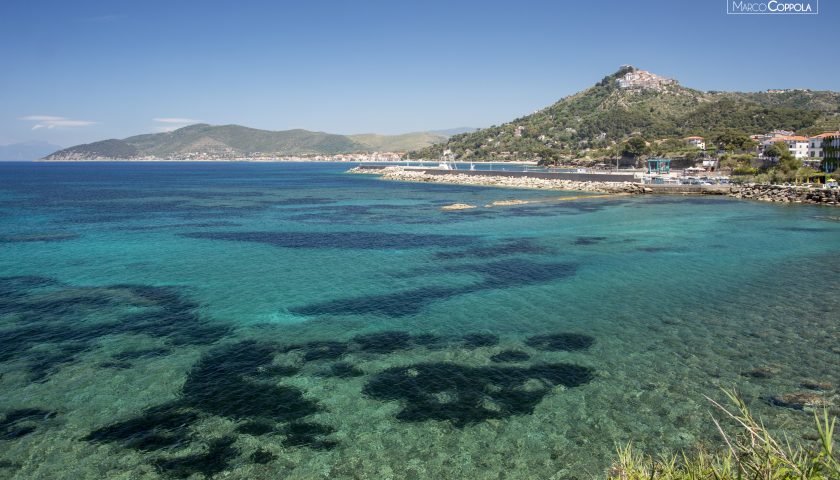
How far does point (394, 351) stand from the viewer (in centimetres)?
1808

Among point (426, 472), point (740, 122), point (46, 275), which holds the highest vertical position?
point (740, 122)

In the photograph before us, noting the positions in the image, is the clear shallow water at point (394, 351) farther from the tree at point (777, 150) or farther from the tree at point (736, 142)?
the tree at point (736, 142)

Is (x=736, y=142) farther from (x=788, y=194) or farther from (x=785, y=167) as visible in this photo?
(x=788, y=194)

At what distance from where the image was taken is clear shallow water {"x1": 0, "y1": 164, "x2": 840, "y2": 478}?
12.5m

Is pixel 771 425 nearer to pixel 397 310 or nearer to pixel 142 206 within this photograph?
pixel 397 310

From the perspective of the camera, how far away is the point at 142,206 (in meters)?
71.4

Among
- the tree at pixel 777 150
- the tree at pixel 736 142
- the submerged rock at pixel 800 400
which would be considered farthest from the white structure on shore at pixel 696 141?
the submerged rock at pixel 800 400

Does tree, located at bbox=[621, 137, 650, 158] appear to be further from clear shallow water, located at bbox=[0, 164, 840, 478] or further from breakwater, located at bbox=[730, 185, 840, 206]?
clear shallow water, located at bbox=[0, 164, 840, 478]

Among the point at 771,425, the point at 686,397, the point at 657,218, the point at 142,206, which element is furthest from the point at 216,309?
the point at 142,206

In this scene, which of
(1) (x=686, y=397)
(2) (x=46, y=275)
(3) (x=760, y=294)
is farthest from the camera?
(2) (x=46, y=275)

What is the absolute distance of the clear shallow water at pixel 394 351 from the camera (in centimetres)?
1248

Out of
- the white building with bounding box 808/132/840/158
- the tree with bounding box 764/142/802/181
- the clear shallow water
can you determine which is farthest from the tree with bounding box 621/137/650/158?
the clear shallow water

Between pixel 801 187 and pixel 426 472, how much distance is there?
7795cm

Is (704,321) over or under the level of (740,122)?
under
